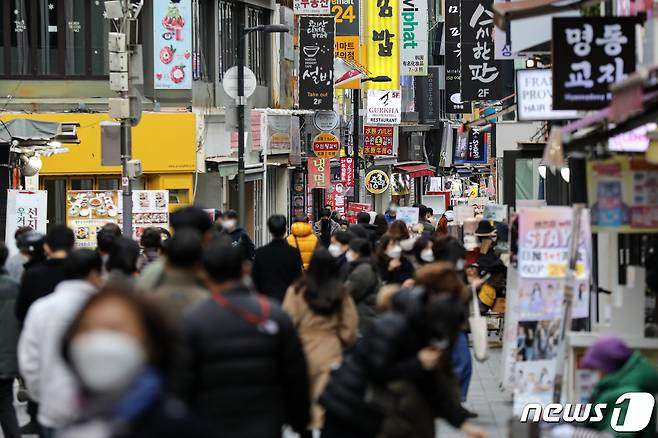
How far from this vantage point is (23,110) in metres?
29.9

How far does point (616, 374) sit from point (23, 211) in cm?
1347

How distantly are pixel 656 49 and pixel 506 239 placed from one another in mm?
6519

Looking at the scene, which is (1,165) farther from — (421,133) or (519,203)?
(421,133)

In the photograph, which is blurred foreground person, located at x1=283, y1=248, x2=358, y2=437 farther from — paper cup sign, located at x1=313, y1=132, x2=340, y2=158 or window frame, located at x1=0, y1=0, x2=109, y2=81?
paper cup sign, located at x1=313, y1=132, x2=340, y2=158

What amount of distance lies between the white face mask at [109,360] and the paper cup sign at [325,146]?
3755 cm

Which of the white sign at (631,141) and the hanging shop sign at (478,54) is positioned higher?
the hanging shop sign at (478,54)

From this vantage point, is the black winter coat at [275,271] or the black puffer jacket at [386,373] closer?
the black puffer jacket at [386,373]

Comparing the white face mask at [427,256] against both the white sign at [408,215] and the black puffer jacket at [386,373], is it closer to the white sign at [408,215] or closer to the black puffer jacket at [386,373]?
the black puffer jacket at [386,373]

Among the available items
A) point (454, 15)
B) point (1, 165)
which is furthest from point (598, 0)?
point (454, 15)

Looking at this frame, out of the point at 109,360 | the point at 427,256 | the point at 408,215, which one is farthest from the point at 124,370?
the point at 408,215

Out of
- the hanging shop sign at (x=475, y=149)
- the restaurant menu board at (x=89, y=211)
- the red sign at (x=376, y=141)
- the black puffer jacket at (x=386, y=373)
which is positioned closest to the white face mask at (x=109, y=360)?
the black puffer jacket at (x=386, y=373)

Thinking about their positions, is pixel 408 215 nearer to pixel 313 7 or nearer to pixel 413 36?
pixel 313 7

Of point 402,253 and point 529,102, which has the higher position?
point 529,102

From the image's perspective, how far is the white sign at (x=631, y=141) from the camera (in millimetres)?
12570
